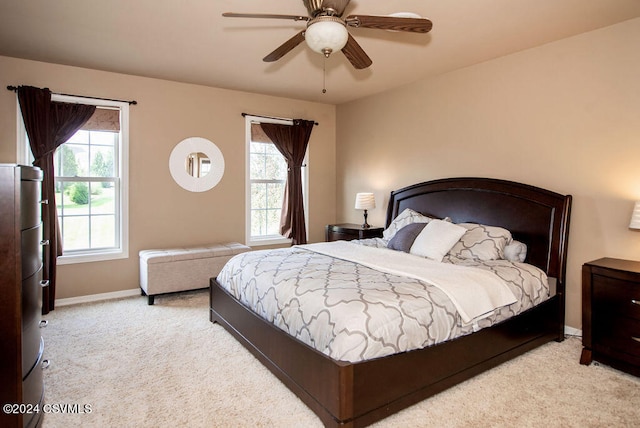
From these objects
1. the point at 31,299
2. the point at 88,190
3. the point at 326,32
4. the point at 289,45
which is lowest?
the point at 31,299

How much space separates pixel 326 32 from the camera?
204cm

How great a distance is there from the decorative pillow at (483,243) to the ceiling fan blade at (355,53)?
180cm

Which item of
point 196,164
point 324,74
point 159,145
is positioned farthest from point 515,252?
point 159,145

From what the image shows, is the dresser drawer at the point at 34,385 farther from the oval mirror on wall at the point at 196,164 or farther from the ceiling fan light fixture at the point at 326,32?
the oval mirror on wall at the point at 196,164

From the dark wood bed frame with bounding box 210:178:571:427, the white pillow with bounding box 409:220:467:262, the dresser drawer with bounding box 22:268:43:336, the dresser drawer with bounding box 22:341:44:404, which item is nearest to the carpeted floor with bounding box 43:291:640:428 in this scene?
the dark wood bed frame with bounding box 210:178:571:427

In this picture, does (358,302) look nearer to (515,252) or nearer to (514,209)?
(515,252)

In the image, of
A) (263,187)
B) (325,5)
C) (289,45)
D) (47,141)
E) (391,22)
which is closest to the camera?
(325,5)

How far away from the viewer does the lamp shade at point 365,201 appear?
16.0 ft

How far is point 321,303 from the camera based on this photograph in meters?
2.13

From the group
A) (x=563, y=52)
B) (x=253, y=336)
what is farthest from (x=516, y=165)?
(x=253, y=336)

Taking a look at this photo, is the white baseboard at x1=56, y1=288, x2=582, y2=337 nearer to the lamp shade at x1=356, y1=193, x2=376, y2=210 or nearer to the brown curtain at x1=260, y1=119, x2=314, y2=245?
the brown curtain at x1=260, y1=119, x2=314, y2=245

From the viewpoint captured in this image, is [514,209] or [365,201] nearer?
[514,209]

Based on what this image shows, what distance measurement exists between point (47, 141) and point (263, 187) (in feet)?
8.34

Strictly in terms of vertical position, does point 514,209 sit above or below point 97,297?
above
